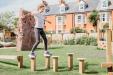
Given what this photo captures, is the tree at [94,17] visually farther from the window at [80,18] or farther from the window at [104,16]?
the window at [80,18]

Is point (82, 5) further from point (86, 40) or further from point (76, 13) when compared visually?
point (86, 40)

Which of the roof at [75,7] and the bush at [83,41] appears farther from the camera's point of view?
the roof at [75,7]

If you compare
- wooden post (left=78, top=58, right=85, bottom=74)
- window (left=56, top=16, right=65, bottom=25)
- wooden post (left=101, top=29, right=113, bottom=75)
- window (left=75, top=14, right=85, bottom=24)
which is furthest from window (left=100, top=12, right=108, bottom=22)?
wooden post (left=101, top=29, right=113, bottom=75)

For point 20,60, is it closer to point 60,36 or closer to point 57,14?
point 60,36

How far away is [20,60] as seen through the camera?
13.1m

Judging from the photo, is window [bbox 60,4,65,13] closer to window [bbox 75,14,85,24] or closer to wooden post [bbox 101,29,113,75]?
window [bbox 75,14,85,24]

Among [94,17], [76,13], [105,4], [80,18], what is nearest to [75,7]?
[76,13]

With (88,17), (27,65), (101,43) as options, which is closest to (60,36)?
(88,17)

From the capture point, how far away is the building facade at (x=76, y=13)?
223ft

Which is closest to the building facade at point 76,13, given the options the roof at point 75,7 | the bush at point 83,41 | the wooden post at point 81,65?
the roof at point 75,7

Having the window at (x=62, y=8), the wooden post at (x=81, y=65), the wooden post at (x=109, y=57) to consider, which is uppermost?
the window at (x=62, y=8)

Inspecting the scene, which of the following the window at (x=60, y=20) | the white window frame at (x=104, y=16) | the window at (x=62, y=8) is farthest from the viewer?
the window at (x=60, y=20)

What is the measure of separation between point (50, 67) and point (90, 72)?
1.81 meters

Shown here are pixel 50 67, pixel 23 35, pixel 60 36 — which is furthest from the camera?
pixel 60 36
